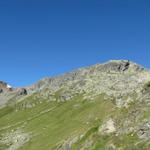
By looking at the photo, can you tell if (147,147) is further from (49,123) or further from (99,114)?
(49,123)

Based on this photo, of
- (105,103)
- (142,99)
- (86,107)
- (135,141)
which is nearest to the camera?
(135,141)

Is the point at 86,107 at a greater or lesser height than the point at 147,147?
greater

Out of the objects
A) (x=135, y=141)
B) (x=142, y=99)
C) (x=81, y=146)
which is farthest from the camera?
(x=142, y=99)

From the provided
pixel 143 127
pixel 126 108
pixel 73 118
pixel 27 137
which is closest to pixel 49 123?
pixel 73 118

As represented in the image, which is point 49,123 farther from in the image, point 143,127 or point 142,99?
point 143,127

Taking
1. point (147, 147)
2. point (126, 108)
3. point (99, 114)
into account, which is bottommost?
point (147, 147)

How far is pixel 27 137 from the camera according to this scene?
157625 millimetres

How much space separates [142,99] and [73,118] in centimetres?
11130

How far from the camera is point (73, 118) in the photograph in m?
179

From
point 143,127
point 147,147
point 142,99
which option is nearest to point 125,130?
point 143,127

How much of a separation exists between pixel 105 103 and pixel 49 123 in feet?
109

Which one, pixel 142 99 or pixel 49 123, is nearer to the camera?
pixel 142 99

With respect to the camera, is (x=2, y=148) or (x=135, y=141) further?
(x=2, y=148)

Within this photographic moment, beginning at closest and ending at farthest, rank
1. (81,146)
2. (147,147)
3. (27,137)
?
(147,147) < (81,146) < (27,137)
